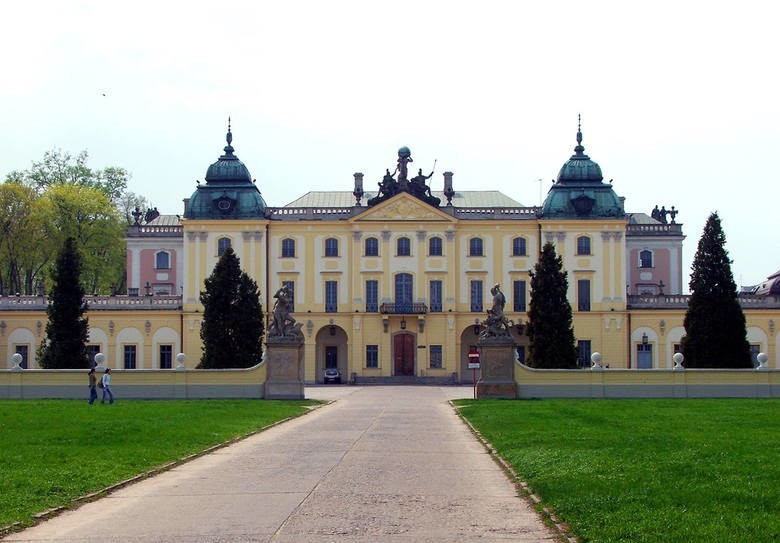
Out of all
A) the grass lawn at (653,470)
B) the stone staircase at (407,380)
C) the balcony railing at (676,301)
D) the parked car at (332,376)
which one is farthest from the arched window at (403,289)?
the grass lawn at (653,470)

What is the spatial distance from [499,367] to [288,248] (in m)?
38.4

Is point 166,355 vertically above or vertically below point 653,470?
above

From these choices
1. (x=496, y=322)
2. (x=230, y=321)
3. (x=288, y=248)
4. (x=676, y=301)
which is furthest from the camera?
(x=288, y=248)

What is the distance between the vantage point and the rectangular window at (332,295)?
8319cm

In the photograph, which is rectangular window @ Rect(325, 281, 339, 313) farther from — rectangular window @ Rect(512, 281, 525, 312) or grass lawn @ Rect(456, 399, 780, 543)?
grass lawn @ Rect(456, 399, 780, 543)

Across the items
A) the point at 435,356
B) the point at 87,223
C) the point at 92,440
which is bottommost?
the point at 92,440

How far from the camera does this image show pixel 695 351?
5181 cm

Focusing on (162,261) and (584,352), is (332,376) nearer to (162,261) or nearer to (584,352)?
(584,352)

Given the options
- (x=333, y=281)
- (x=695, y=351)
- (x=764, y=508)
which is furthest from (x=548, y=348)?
(x=764, y=508)

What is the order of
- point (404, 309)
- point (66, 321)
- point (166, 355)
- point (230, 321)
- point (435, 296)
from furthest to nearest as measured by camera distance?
point (435, 296) < point (404, 309) < point (166, 355) < point (66, 321) < point (230, 321)

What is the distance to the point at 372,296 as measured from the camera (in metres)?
83.0

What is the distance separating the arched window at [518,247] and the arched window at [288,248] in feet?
50.5

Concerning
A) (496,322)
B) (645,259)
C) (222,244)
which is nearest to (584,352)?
(645,259)

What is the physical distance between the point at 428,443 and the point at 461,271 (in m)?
57.5
